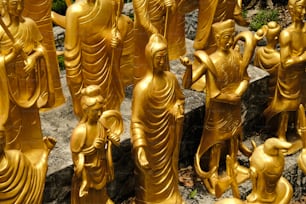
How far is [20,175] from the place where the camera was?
4324 mm

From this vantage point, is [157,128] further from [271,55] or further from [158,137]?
[271,55]

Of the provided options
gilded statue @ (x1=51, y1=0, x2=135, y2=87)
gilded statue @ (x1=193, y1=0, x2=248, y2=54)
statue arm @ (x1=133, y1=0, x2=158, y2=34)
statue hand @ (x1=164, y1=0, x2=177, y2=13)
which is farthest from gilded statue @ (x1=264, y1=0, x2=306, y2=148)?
gilded statue @ (x1=51, y1=0, x2=135, y2=87)

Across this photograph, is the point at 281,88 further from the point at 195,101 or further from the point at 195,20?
the point at 195,20

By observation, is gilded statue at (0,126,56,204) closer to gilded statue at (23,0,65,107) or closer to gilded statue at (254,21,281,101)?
gilded statue at (23,0,65,107)

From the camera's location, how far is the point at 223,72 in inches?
201

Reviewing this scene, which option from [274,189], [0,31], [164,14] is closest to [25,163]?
[0,31]

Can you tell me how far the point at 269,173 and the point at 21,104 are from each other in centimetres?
160

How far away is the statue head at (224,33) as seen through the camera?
16.5ft

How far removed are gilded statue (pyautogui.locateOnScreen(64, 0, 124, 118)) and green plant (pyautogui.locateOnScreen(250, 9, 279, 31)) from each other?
2752 mm

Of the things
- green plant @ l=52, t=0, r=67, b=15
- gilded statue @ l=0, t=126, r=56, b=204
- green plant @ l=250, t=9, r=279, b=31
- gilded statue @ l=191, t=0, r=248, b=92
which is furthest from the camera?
green plant @ l=52, t=0, r=67, b=15

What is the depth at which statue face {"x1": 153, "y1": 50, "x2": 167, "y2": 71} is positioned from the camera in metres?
4.58

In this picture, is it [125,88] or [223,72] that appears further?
[125,88]

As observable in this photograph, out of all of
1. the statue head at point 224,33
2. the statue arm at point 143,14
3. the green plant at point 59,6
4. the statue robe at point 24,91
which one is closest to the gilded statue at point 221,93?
the statue head at point 224,33

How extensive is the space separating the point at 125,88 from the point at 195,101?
56 cm
